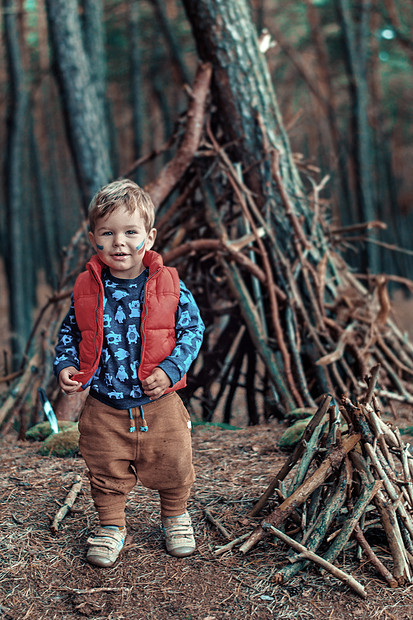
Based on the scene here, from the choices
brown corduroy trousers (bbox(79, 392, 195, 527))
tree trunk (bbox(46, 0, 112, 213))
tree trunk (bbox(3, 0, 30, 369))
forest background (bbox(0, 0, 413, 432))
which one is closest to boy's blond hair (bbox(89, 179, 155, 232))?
brown corduroy trousers (bbox(79, 392, 195, 527))

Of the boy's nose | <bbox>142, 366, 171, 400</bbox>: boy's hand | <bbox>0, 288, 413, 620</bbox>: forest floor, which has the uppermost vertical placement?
the boy's nose

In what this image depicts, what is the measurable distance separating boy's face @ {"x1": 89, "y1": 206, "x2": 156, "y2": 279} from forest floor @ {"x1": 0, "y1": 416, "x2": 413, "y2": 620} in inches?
39.4

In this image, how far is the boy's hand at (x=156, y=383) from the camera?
6.12 ft

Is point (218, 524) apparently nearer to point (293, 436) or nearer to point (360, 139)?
point (293, 436)

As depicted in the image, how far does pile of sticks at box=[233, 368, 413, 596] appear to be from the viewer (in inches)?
74.5

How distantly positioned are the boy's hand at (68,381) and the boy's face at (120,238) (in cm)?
37

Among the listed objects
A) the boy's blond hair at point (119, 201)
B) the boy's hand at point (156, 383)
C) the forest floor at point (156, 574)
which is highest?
the boy's blond hair at point (119, 201)

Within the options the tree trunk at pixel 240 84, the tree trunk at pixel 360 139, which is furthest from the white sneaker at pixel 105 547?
the tree trunk at pixel 360 139

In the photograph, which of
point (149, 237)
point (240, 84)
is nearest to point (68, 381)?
point (149, 237)

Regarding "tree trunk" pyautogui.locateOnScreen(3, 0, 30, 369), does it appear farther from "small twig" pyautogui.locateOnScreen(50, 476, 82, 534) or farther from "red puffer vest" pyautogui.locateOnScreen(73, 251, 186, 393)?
"red puffer vest" pyautogui.locateOnScreen(73, 251, 186, 393)

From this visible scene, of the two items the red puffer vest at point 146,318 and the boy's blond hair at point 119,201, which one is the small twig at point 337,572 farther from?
the boy's blond hair at point 119,201

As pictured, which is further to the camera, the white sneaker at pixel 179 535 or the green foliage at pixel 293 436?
the green foliage at pixel 293 436

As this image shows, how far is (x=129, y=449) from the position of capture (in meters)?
2.02

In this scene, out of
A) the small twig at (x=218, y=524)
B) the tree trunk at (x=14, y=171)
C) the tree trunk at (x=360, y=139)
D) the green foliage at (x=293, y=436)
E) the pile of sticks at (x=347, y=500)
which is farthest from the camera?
the tree trunk at (x=360, y=139)
